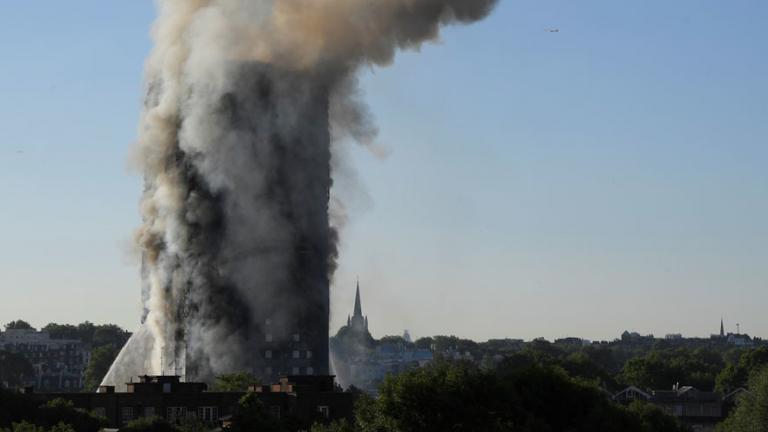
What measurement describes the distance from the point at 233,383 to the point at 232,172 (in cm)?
2916

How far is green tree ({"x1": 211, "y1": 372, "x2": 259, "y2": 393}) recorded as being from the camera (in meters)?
152

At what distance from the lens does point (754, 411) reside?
12688 centimetres

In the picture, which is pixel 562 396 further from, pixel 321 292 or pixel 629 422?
pixel 321 292

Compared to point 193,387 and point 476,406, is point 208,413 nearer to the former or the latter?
point 193,387

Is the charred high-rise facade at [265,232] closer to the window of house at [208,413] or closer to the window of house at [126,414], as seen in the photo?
the window of house at [126,414]

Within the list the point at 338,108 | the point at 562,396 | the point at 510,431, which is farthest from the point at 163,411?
the point at 338,108

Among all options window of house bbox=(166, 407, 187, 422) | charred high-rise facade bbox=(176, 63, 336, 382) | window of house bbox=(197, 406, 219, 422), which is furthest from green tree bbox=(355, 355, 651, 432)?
charred high-rise facade bbox=(176, 63, 336, 382)

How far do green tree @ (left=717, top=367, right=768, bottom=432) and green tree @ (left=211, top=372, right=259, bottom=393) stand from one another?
4271 centimetres

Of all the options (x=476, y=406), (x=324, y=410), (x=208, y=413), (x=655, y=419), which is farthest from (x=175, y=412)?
(x=476, y=406)

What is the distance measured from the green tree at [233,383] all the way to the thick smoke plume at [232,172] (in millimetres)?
14200

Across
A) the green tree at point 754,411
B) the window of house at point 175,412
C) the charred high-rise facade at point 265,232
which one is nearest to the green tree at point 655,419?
the green tree at point 754,411

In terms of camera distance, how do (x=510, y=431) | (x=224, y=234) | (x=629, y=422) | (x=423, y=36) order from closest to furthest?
(x=510, y=431), (x=629, y=422), (x=423, y=36), (x=224, y=234)

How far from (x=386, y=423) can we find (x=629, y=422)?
21942 millimetres

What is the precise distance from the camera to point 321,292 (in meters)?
185
